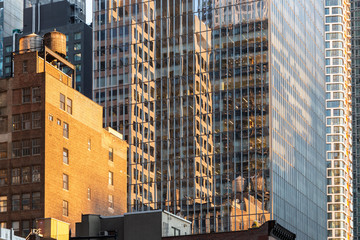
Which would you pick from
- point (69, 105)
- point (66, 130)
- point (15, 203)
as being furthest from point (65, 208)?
point (69, 105)

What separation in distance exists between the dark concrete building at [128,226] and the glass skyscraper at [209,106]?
70.9m

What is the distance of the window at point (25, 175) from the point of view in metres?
97.8

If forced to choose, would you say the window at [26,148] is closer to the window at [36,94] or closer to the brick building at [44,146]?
the brick building at [44,146]

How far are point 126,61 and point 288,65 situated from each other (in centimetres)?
3388

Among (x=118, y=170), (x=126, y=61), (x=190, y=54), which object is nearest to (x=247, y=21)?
(x=190, y=54)

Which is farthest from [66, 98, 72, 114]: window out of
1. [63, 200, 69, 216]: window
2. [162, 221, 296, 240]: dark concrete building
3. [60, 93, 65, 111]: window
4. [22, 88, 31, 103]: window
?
[162, 221, 296, 240]: dark concrete building

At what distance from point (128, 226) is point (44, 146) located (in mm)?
12836

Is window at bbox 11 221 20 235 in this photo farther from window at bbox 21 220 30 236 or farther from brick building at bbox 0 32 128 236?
window at bbox 21 220 30 236

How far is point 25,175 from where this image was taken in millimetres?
98375

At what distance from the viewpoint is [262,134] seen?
559ft

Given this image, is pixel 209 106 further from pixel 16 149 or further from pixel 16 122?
pixel 16 149

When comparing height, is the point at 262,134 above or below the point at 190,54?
below

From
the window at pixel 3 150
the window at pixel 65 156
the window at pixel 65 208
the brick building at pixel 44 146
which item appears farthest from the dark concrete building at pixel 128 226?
the window at pixel 3 150

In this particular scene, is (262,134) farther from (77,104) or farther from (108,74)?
(77,104)
